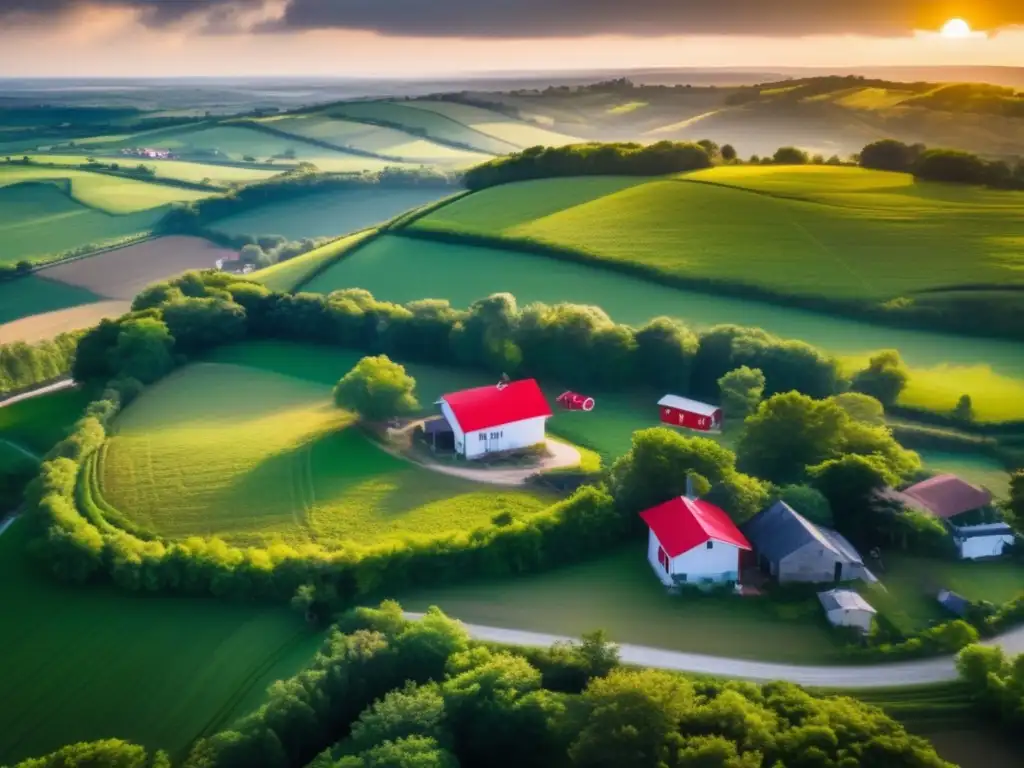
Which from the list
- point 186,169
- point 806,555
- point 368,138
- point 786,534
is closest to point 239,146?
point 186,169

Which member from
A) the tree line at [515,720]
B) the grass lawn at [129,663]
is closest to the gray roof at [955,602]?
the tree line at [515,720]

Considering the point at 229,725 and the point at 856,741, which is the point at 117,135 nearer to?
the point at 229,725

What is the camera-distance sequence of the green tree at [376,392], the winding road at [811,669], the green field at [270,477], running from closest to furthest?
the winding road at [811,669] → the green field at [270,477] → the green tree at [376,392]

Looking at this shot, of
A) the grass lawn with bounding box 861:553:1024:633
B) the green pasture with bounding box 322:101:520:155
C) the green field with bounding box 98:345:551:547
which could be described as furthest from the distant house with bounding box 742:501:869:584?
the green pasture with bounding box 322:101:520:155

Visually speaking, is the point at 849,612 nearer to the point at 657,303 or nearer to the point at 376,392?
the point at 376,392

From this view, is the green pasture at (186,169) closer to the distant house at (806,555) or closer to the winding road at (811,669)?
the distant house at (806,555)

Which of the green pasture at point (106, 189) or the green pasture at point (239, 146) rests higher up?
the green pasture at point (239, 146)

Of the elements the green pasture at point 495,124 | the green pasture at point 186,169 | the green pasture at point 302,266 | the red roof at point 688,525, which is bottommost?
the red roof at point 688,525
